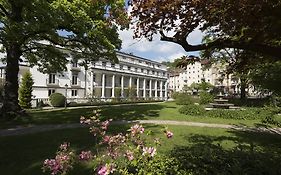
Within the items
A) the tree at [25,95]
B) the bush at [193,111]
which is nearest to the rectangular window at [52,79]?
the tree at [25,95]

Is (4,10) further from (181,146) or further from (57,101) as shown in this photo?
(57,101)

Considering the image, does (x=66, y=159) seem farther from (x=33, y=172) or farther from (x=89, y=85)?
(x=89, y=85)

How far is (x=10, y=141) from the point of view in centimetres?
1143

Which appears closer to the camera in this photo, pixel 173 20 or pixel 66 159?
pixel 66 159

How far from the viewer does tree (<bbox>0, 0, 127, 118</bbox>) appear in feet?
53.9

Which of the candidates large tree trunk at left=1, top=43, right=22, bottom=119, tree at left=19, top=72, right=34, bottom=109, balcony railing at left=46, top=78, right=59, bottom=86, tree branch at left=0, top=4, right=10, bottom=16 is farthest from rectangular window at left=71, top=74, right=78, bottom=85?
tree branch at left=0, top=4, right=10, bottom=16

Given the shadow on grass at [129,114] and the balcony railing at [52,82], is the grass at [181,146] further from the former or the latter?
the balcony railing at [52,82]

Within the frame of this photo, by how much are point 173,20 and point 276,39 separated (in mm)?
2633

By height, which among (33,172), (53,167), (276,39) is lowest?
(33,172)

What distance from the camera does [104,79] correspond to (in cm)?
6756

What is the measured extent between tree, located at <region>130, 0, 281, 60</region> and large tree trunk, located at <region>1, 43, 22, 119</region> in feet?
51.4

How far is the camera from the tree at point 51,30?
647 inches

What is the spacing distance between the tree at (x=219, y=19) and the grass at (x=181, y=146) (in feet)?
7.31

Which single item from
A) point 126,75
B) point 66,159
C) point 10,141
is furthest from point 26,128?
point 126,75
